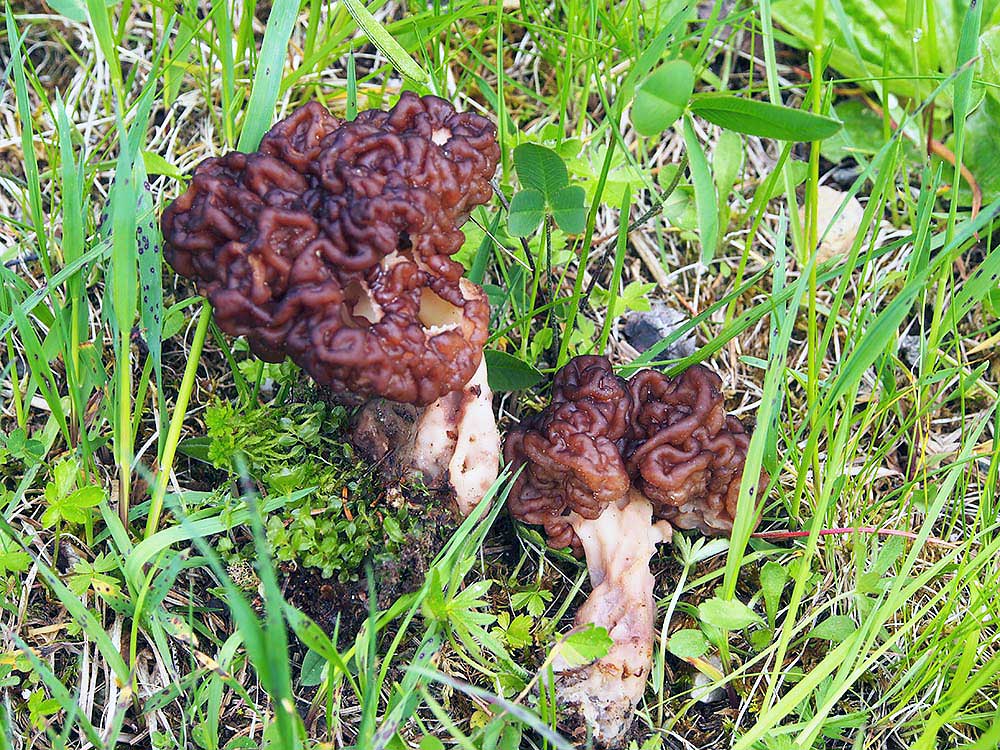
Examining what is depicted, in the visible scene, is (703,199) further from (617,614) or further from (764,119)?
(617,614)

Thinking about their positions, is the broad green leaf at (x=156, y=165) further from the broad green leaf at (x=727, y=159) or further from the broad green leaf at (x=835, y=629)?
the broad green leaf at (x=835, y=629)

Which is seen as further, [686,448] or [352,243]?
[686,448]

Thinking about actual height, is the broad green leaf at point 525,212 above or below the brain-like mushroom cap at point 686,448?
above

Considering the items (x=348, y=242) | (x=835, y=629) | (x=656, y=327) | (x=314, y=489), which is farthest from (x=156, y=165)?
(x=835, y=629)

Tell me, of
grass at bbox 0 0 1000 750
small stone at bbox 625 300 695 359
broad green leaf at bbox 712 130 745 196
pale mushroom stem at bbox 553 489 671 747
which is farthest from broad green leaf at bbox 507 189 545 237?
pale mushroom stem at bbox 553 489 671 747

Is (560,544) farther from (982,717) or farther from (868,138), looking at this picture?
(868,138)

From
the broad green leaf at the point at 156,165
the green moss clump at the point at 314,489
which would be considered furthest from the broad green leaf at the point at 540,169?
the broad green leaf at the point at 156,165
